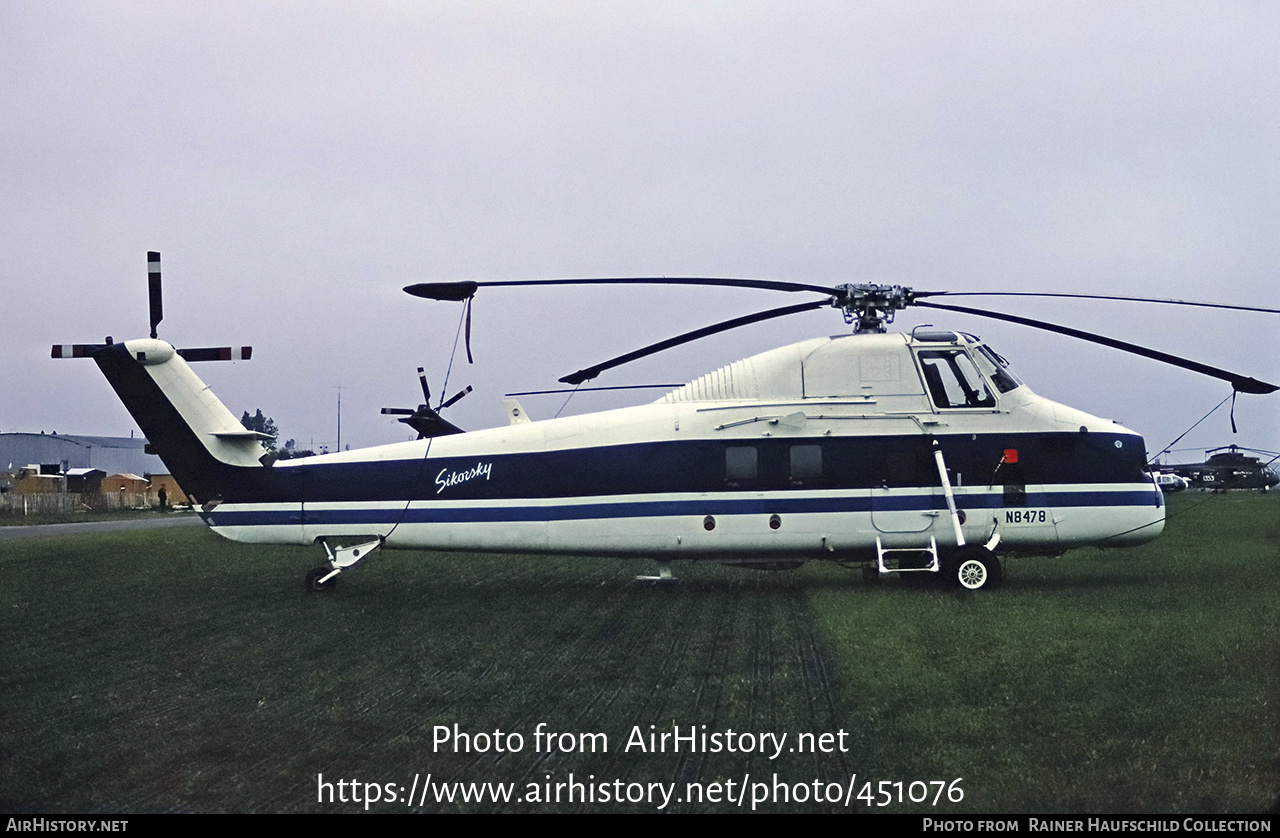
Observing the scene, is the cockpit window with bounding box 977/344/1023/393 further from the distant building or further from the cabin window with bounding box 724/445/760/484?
the distant building

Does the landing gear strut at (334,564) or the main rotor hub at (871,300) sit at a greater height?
the main rotor hub at (871,300)

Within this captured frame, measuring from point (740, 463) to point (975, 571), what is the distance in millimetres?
3711

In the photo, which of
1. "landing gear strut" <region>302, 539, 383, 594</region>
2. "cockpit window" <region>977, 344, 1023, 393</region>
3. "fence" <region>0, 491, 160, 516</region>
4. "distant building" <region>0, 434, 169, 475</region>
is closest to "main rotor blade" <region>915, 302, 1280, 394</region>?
"cockpit window" <region>977, 344, 1023, 393</region>

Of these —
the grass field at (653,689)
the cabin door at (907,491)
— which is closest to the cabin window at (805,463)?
the cabin door at (907,491)

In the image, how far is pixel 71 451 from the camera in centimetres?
9212

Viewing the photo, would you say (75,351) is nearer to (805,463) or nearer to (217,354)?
(217,354)

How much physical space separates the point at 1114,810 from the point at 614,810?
8.64 ft

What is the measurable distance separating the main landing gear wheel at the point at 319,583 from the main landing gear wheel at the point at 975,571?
9.15 meters

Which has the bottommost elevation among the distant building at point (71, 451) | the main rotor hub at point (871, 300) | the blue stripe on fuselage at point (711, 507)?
the distant building at point (71, 451)

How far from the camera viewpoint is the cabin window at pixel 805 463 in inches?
570

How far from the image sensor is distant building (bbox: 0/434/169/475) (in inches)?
3435

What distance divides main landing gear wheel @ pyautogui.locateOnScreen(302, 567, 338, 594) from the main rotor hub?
859 cm

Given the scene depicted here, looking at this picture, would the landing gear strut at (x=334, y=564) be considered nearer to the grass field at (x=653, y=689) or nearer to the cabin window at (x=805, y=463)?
the grass field at (x=653, y=689)

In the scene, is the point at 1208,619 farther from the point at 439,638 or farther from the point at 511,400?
the point at 511,400
